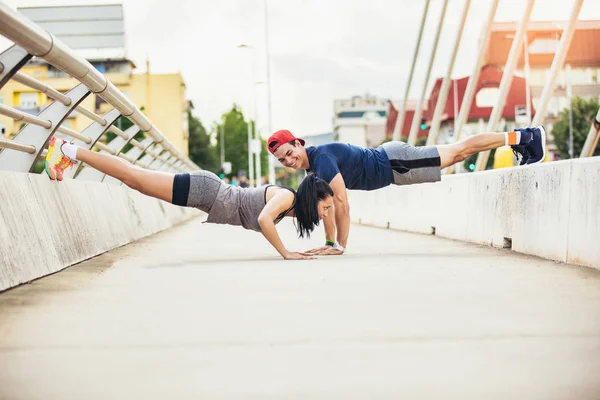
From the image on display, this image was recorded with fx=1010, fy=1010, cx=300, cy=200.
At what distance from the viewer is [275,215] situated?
24.7 feet

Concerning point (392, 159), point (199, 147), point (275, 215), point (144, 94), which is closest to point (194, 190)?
point (275, 215)

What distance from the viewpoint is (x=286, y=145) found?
26.7ft

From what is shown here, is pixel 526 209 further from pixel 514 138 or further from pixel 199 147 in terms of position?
pixel 199 147

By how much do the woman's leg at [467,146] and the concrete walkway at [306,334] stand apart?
2105mm

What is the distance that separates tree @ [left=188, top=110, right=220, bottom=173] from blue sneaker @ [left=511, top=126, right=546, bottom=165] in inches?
4407

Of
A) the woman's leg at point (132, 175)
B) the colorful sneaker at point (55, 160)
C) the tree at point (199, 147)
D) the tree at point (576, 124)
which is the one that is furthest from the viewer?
the tree at point (199, 147)

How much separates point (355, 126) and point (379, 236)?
167403mm

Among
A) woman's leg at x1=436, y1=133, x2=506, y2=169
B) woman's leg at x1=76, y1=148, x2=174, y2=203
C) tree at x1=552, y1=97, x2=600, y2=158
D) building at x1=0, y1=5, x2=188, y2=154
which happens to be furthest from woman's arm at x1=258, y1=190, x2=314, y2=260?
tree at x1=552, y1=97, x2=600, y2=158

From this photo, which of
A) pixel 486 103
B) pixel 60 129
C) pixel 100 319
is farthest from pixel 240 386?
pixel 486 103

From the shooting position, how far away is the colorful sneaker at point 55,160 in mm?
7004

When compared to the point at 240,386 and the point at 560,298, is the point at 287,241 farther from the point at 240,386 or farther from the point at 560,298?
the point at 240,386

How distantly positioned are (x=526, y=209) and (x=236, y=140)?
122612 millimetres

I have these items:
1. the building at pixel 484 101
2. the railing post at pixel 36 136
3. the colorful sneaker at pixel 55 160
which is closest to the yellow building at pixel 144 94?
the building at pixel 484 101

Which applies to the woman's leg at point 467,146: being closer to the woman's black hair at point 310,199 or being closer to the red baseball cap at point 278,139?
the red baseball cap at point 278,139
